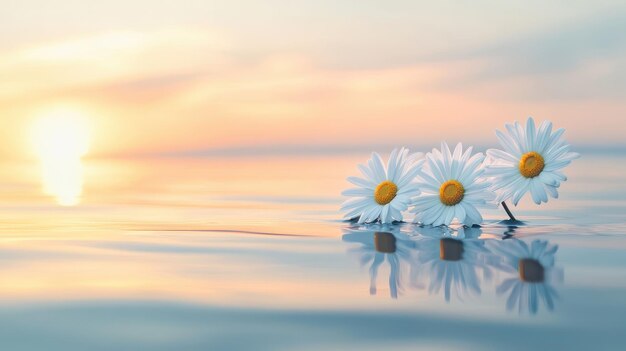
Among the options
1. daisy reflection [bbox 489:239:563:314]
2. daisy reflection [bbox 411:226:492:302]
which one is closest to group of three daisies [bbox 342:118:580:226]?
daisy reflection [bbox 411:226:492:302]

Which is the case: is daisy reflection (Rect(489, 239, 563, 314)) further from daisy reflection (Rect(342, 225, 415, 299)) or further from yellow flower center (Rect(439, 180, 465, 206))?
yellow flower center (Rect(439, 180, 465, 206))

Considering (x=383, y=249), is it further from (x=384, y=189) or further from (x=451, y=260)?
(x=384, y=189)

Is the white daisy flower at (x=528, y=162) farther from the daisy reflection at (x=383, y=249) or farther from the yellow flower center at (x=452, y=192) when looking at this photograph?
the daisy reflection at (x=383, y=249)

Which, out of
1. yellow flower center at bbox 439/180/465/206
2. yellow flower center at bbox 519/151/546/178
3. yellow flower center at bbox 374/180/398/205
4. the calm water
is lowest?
the calm water

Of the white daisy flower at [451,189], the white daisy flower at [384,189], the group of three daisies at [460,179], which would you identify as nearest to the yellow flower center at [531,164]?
the group of three daisies at [460,179]

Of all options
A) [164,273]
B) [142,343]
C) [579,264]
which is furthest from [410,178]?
[142,343]
